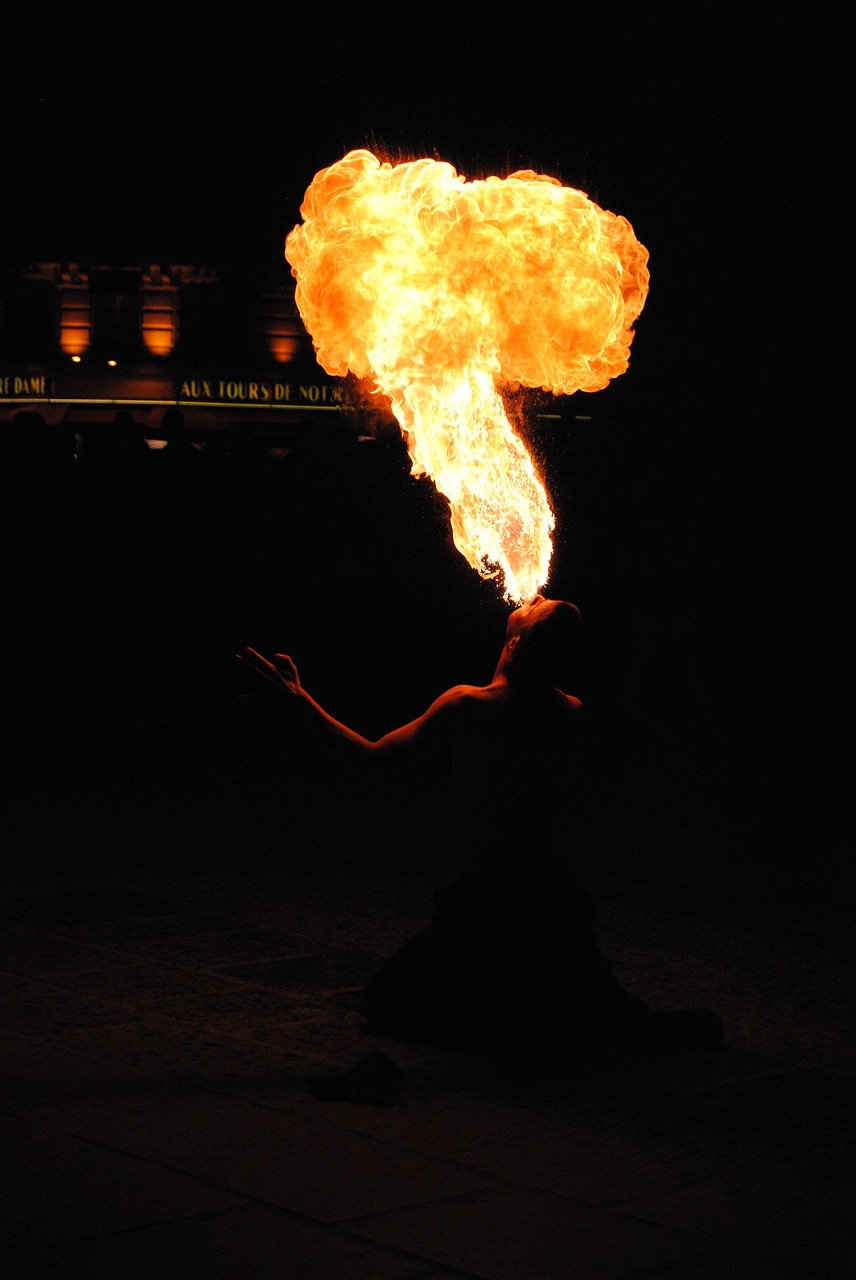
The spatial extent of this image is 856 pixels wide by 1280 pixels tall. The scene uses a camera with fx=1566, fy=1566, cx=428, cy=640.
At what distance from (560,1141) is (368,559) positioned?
941 centimetres

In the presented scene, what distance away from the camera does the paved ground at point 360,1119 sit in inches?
123

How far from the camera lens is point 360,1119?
156 inches

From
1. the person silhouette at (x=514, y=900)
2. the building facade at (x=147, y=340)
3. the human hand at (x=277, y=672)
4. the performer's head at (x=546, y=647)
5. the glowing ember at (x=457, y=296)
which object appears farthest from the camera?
the building facade at (x=147, y=340)

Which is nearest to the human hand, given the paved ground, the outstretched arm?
the outstretched arm

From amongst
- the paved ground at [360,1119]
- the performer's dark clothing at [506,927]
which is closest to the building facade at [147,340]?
the paved ground at [360,1119]

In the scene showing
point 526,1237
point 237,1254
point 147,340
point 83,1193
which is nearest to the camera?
Result: point 237,1254

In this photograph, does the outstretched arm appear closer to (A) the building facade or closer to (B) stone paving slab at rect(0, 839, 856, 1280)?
(B) stone paving slab at rect(0, 839, 856, 1280)

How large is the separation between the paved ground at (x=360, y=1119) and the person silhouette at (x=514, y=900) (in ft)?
0.45

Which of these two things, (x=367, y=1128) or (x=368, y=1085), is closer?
(x=367, y=1128)

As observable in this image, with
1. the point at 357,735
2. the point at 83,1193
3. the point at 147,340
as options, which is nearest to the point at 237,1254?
the point at 83,1193

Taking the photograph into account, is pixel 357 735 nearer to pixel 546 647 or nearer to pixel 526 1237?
pixel 546 647

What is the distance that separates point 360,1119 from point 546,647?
1686 mm

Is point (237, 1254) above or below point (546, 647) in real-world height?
below

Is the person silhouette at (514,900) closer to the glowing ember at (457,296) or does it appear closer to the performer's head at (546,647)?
the performer's head at (546,647)
